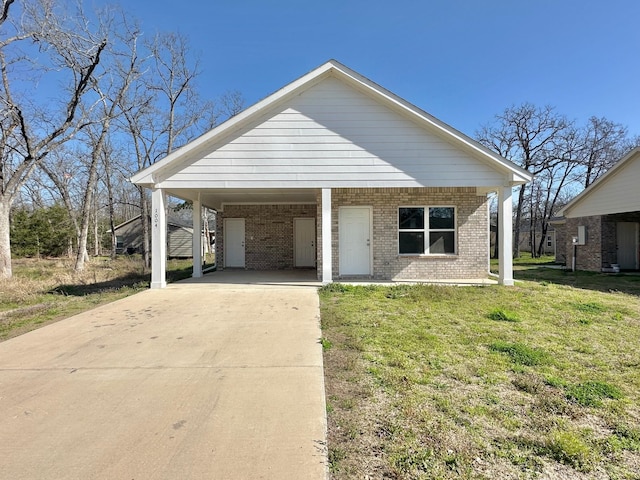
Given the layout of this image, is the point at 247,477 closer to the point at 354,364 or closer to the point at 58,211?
the point at 354,364

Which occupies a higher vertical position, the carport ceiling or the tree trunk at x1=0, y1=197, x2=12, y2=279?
the carport ceiling

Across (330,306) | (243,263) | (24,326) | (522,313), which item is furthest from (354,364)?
(243,263)

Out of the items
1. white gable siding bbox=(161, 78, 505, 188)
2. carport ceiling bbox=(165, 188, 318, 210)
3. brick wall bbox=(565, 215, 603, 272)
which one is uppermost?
white gable siding bbox=(161, 78, 505, 188)

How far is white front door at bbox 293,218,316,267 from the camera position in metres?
14.9

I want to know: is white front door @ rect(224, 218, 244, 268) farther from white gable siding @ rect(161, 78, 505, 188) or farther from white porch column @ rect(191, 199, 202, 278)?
white gable siding @ rect(161, 78, 505, 188)

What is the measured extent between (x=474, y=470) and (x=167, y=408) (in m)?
2.51

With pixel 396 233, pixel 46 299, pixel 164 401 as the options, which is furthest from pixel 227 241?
pixel 164 401

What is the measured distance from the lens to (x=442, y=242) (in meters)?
11.4

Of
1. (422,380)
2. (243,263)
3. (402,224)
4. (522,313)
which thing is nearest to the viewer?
(422,380)

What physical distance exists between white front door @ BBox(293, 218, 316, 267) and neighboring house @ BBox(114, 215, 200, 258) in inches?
689

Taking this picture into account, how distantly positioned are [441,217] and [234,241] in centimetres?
844

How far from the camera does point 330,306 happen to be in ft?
24.2

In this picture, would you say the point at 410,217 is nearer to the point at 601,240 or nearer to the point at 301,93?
the point at 301,93

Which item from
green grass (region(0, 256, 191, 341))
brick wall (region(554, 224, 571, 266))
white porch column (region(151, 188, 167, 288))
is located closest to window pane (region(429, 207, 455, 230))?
Result: white porch column (region(151, 188, 167, 288))
